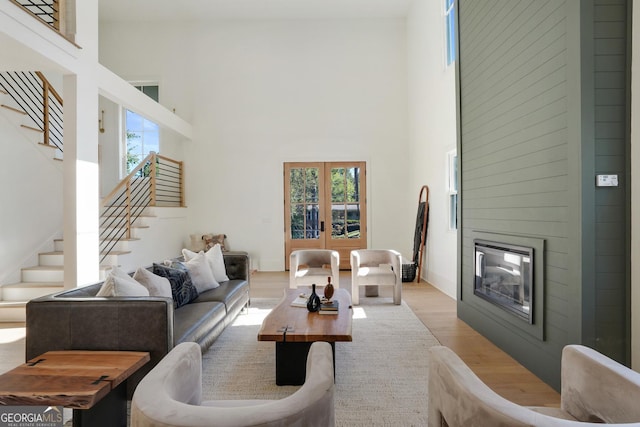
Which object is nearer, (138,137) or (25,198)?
(25,198)

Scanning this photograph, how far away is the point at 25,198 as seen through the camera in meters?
5.12

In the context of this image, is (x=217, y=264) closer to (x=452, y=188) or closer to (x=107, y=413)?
(x=107, y=413)

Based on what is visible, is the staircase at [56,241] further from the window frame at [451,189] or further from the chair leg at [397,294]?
the window frame at [451,189]

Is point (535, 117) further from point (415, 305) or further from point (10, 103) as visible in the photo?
point (10, 103)

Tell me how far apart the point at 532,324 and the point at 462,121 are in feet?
7.52

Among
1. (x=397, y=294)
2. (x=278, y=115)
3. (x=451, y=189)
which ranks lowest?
(x=397, y=294)

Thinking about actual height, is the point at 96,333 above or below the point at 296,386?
above

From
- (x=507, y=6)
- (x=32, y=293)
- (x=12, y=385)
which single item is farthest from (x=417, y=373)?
(x=32, y=293)

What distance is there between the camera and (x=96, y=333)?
7.58 ft

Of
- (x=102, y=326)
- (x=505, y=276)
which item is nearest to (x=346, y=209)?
(x=505, y=276)

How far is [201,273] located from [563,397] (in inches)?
129

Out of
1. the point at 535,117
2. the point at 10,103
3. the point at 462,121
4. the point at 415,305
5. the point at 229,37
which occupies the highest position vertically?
the point at 229,37

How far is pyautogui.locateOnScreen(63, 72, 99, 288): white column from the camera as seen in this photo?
13.6 feet

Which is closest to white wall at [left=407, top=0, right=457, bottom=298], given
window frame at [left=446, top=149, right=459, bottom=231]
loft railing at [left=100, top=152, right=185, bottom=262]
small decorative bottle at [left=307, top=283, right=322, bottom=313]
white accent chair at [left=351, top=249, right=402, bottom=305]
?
window frame at [left=446, top=149, right=459, bottom=231]
